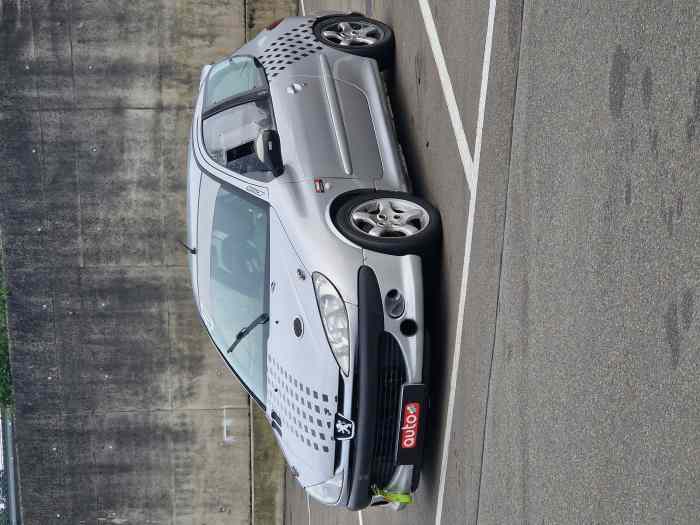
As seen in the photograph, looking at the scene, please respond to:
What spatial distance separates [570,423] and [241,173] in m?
3.04

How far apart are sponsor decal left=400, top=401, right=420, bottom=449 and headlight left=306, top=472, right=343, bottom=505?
0.49m

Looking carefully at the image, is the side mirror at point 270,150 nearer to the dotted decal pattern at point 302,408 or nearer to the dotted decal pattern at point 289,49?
the dotted decal pattern at point 289,49

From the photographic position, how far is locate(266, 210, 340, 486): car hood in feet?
16.5

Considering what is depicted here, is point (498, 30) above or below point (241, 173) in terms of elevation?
above

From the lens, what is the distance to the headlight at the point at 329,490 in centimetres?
533

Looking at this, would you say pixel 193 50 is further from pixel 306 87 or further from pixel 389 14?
pixel 306 87

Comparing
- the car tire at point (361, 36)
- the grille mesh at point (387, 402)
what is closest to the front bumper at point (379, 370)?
the grille mesh at point (387, 402)

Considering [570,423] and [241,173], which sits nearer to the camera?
[570,423]

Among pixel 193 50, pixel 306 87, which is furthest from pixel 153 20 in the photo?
pixel 306 87

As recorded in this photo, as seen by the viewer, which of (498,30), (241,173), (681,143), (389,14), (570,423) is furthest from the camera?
(389,14)

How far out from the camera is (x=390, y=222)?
17.2ft

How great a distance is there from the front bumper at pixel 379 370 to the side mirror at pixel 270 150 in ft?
3.27

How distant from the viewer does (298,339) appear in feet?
16.9

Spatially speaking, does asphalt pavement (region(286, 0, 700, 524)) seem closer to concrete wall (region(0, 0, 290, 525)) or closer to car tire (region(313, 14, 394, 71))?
car tire (region(313, 14, 394, 71))
